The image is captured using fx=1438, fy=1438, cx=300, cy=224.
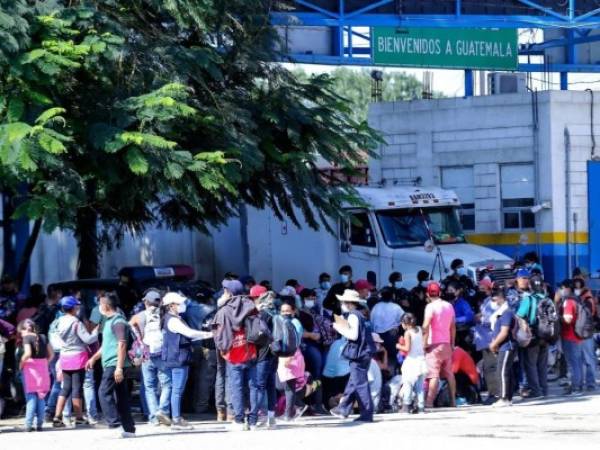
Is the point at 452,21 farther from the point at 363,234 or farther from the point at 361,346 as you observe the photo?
the point at 361,346

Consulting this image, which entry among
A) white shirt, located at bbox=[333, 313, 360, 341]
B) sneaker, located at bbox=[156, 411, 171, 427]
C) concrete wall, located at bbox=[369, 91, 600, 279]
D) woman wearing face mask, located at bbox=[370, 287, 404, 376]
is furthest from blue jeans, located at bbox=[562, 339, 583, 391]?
concrete wall, located at bbox=[369, 91, 600, 279]

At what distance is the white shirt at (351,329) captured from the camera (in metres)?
17.2

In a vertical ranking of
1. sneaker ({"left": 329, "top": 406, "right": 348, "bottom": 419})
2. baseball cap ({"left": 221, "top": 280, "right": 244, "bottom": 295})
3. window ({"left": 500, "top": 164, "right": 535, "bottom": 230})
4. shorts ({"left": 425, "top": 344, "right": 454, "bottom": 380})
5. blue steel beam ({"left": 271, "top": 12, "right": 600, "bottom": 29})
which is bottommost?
sneaker ({"left": 329, "top": 406, "right": 348, "bottom": 419})

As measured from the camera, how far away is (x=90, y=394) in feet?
58.1

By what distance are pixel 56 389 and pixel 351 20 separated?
536 inches

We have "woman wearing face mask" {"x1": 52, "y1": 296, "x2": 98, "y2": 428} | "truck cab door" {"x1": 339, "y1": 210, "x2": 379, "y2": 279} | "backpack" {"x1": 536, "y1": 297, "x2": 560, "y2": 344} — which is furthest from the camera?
"truck cab door" {"x1": 339, "y1": 210, "x2": 379, "y2": 279}

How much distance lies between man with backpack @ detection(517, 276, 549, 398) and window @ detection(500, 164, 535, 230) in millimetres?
11777

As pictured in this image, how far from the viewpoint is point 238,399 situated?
16.5m

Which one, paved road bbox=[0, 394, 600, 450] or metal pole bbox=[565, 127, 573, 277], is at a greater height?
metal pole bbox=[565, 127, 573, 277]

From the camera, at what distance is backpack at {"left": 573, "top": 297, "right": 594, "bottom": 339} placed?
21.2 m

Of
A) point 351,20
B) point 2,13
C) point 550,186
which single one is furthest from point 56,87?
point 550,186

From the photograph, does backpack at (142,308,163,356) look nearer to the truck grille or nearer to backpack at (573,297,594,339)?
backpack at (573,297,594,339)

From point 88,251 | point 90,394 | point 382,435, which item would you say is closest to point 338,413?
point 382,435

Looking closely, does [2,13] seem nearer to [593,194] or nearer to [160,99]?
[160,99]
